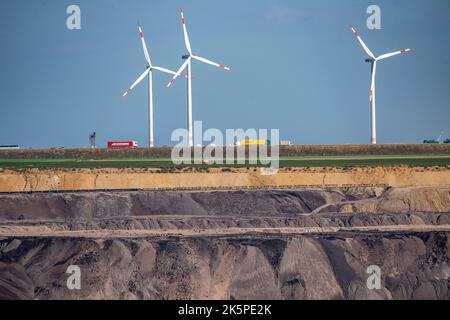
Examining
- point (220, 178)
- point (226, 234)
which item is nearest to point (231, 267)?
point (226, 234)

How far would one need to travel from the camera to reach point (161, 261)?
2371 inches

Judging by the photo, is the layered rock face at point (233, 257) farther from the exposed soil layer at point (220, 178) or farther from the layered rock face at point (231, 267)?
the exposed soil layer at point (220, 178)

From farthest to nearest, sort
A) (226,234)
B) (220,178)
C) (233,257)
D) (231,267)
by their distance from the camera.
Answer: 1. (220,178)
2. (226,234)
3. (233,257)
4. (231,267)

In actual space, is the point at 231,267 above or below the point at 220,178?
below

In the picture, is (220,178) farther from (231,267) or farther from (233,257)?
(231,267)

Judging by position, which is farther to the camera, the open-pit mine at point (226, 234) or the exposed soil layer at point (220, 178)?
the exposed soil layer at point (220, 178)

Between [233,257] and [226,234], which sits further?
[226,234]

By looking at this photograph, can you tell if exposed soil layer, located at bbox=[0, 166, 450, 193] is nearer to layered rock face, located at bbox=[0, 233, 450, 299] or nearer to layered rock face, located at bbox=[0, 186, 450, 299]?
layered rock face, located at bbox=[0, 186, 450, 299]

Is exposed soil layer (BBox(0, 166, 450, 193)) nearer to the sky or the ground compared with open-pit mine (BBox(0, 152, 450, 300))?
nearer to the sky

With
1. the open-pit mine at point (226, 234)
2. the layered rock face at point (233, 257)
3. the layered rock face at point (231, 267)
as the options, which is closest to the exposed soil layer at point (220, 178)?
the open-pit mine at point (226, 234)

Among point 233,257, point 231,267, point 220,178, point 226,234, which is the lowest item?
point 231,267

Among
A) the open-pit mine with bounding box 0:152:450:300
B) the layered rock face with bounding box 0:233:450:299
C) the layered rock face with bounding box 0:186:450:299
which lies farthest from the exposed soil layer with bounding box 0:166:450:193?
the layered rock face with bounding box 0:233:450:299

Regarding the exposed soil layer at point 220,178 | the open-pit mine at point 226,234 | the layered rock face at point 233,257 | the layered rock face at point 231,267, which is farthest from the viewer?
the exposed soil layer at point 220,178

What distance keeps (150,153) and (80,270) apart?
68.3m
